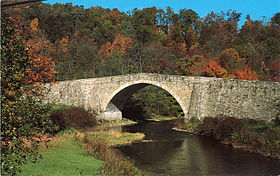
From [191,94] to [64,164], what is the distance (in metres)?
15.5

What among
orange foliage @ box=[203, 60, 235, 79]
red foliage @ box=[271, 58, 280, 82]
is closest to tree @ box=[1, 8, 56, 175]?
orange foliage @ box=[203, 60, 235, 79]

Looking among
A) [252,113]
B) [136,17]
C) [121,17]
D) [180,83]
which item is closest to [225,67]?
[180,83]

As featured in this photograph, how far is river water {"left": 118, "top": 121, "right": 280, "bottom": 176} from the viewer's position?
1229 cm

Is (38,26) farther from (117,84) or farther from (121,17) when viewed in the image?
(117,84)

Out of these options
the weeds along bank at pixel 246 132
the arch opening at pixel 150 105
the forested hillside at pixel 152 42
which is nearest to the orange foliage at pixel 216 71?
the forested hillside at pixel 152 42

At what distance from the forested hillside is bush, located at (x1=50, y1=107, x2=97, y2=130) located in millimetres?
12959

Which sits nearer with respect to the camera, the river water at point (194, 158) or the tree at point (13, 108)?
the tree at point (13, 108)

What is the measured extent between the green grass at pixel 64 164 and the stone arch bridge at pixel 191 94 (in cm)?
890

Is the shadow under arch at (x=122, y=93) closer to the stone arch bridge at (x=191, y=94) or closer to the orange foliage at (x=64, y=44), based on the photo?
the stone arch bridge at (x=191, y=94)

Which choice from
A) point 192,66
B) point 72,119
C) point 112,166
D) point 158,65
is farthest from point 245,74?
point 112,166

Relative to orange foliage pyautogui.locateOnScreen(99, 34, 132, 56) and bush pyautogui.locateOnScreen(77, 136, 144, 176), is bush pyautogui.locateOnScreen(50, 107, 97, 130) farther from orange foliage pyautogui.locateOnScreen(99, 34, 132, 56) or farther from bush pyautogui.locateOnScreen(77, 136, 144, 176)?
orange foliage pyautogui.locateOnScreen(99, 34, 132, 56)

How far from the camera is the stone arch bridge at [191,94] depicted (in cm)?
1941

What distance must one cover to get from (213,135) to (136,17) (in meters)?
42.6

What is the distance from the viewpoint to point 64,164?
9.87 meters
